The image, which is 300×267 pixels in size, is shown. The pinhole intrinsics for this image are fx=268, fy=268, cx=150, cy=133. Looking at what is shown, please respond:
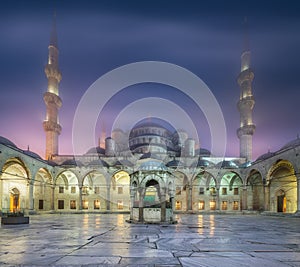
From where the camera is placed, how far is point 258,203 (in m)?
36.2

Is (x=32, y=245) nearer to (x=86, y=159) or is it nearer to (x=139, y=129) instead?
(x=86, y=159)

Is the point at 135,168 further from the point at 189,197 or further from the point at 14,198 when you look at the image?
the point at 14,198

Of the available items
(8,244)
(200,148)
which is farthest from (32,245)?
(200,148)

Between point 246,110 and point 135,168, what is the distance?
23.1m

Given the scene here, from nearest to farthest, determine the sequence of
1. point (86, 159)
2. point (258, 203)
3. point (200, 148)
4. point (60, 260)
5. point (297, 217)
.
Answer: point (60, 260)
point (297, 217)
point (258, 203)
point (86, 159)
point (200, 148)

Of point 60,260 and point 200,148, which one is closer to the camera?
point 60,260

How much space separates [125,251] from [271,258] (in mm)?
3081

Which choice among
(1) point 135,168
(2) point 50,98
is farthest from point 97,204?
(2) point 50,98

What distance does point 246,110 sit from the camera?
42188 millimetres

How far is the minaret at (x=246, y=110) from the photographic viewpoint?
41.7m

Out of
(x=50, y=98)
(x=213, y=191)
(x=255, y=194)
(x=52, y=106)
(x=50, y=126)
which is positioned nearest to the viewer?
(x=255, y=194)

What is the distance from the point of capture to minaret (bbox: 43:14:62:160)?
40406 millimetres

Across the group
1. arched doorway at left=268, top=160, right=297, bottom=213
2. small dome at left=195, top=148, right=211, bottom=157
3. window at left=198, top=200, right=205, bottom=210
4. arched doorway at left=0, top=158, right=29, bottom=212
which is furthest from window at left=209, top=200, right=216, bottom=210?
arched doorway at left=0, top=158, right=29, bottom=212

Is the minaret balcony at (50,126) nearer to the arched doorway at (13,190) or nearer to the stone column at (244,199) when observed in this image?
the arched doorway at (13,190)
